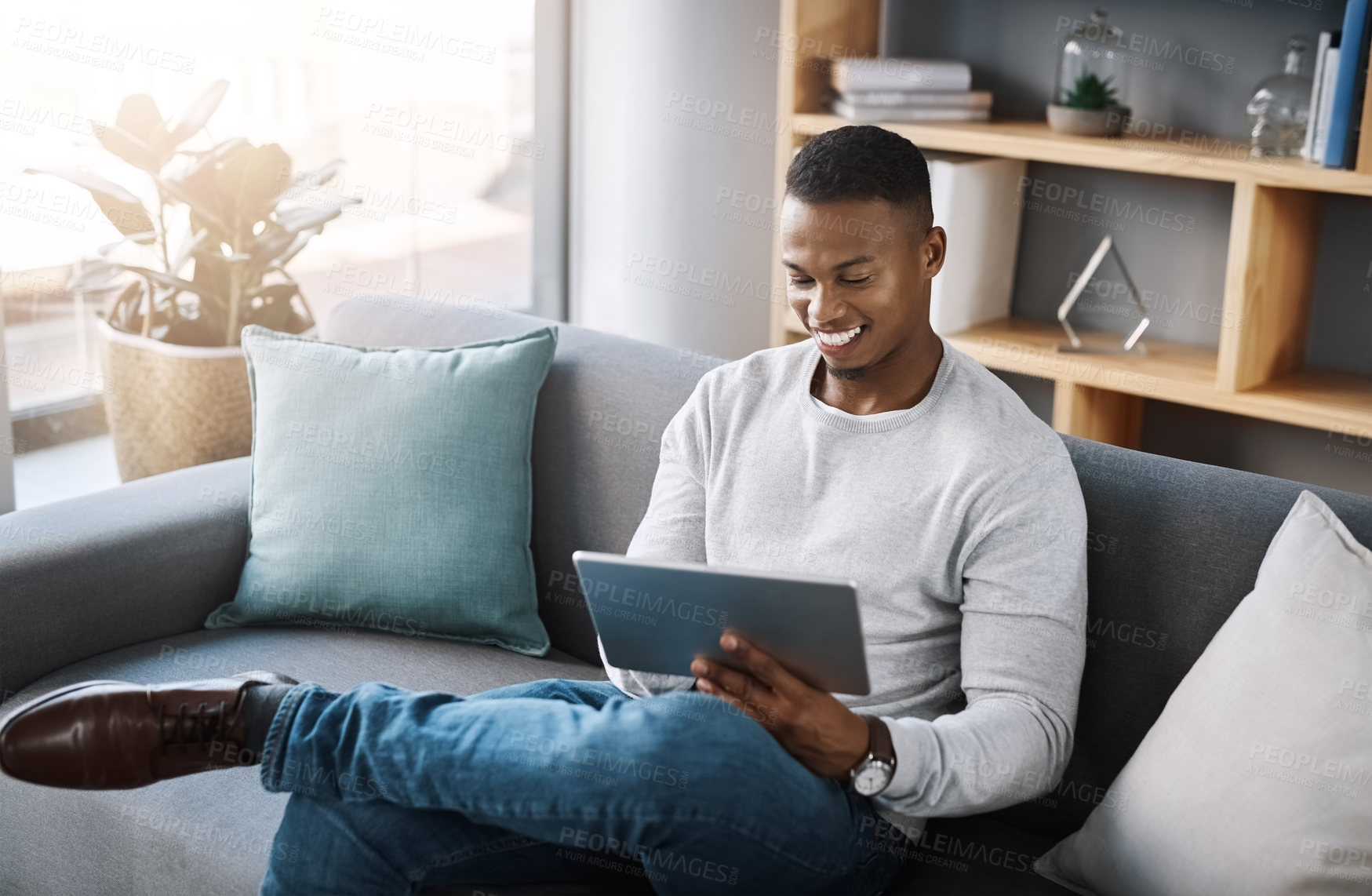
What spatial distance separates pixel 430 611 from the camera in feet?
6.19

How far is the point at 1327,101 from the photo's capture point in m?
2.25

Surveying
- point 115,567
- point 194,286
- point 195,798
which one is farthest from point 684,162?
point 195,798

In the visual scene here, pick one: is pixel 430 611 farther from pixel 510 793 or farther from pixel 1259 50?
pixel 1259 50

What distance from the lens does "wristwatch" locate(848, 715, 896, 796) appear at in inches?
50.8

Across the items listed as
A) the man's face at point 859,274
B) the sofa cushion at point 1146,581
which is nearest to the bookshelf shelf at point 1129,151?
the sofa cushion at point 1146,581

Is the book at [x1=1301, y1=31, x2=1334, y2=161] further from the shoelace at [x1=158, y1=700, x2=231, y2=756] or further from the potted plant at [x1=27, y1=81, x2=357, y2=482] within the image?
the shoelace at [x1=158, y1=700, x2=231, y2=756]

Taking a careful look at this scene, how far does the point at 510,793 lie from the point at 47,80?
181cm

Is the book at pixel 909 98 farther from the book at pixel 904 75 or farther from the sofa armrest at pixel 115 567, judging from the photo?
the sofa armrest at pixel 115 567

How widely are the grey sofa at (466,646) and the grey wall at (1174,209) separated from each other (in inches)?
47.3

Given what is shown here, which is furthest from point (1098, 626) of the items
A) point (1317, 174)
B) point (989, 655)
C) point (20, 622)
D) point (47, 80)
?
point (47, 80)

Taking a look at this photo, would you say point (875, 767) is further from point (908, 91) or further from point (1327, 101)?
point (908, 91)

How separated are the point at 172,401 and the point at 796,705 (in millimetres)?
1512

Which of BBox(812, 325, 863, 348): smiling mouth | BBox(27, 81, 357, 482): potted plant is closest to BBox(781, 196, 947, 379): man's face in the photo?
BBox(812, 325, 863, 348): smiling mouth

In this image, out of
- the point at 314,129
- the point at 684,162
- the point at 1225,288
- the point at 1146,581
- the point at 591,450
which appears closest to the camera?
the point at 1146,581
